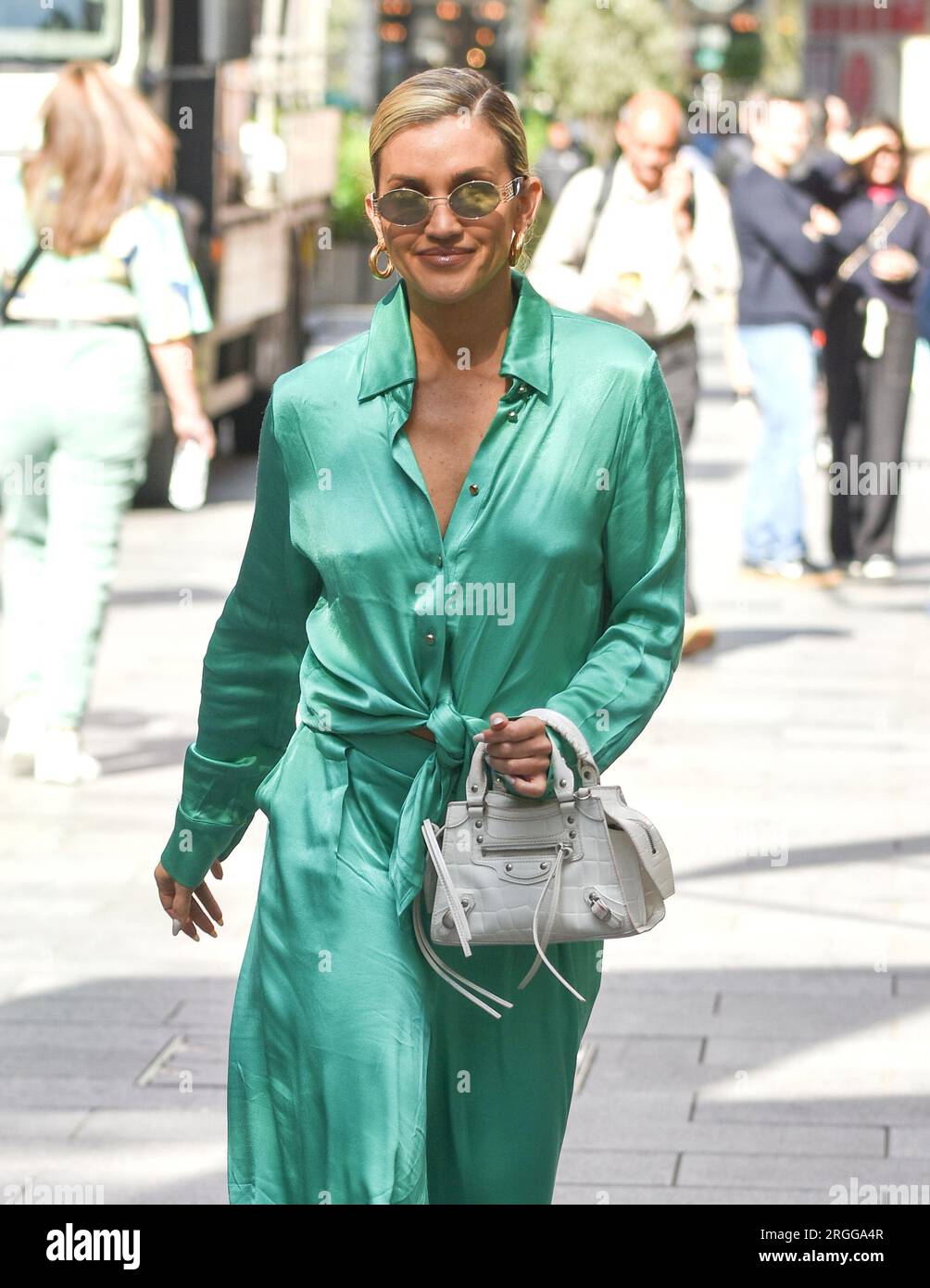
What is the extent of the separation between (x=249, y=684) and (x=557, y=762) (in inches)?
20.6

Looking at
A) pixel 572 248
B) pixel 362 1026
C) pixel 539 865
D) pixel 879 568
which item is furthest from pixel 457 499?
pixel 879 568

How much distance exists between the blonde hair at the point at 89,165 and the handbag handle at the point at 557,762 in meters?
4.79

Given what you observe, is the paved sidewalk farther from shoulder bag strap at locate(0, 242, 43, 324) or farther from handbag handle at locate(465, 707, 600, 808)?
handbag handle at locate(465, 707, 600, 808)

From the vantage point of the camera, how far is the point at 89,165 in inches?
287

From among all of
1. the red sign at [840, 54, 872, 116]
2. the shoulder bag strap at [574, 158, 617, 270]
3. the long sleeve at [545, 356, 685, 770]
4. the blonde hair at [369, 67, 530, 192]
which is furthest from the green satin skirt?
the red sign at [840, 54, 872, 116]

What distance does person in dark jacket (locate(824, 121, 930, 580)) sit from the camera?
11320 mm

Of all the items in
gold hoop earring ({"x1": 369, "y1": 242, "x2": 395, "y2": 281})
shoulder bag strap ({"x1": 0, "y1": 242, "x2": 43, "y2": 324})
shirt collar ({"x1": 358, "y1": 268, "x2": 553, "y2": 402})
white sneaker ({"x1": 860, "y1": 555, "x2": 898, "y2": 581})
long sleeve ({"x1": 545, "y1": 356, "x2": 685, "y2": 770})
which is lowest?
white sneaker ({"x1": 860, "y1": 555, "x2": 898, "y2": 581})

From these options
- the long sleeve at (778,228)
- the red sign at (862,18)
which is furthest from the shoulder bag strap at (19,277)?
the red sign at (862,18)

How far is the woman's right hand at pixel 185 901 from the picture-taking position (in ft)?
10.7

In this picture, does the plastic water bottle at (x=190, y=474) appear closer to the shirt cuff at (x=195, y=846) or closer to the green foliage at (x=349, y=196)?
the shirt cuff at (x=195, y=846)

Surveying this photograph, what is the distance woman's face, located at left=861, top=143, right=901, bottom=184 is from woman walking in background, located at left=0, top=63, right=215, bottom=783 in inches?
193

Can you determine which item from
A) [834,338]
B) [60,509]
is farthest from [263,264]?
[60,509]

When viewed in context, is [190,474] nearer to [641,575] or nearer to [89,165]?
[89,165]
